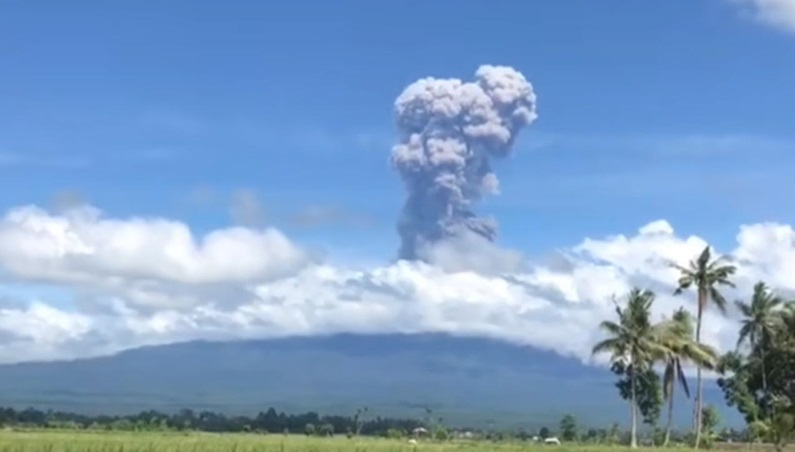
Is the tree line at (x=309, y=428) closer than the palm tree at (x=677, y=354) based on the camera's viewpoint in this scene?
No

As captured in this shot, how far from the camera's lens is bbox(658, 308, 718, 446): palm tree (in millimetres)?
82562

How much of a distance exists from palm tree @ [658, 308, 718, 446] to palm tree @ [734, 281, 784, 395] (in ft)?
9.58

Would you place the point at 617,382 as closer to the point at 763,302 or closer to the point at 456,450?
the point at 763,302

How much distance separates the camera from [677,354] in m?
82.9

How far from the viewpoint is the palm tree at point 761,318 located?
84.9m

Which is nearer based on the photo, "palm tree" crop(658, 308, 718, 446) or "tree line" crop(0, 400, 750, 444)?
"palm tree" crop(658, 308, 718, 446)

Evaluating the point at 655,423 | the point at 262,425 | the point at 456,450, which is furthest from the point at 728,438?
the point at 262,425

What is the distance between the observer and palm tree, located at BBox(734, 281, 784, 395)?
84.9 meters

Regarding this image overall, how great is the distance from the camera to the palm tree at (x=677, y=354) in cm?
8256

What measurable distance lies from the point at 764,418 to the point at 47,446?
56.1 meters

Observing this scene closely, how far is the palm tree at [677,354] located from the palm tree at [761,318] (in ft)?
9.58

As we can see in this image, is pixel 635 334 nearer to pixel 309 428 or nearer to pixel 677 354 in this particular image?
pixel 677 354

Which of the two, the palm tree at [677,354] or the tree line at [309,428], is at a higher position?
the palm tree at [677,354]

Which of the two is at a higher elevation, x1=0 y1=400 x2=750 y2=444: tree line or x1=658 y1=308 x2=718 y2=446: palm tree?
x1=658 y1=308 x2=718 y2=446: palm tree
